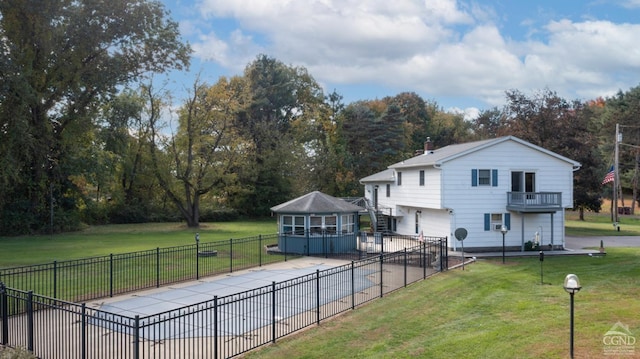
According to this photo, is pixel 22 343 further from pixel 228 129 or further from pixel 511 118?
pixel 511 118

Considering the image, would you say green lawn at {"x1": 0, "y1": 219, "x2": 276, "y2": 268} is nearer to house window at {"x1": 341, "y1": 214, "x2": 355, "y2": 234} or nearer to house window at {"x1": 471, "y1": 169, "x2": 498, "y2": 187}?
house window at {"x1": 341, "y1": 214, "x2": 355, "y2": 234}

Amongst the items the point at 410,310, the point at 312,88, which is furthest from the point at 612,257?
the point at 312,88

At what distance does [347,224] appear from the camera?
27.2 meters

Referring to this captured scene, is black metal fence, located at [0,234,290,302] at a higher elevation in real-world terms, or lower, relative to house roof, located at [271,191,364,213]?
lower

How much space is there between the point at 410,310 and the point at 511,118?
3782 centimetres

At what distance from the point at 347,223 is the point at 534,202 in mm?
10462

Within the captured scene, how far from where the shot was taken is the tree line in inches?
1357

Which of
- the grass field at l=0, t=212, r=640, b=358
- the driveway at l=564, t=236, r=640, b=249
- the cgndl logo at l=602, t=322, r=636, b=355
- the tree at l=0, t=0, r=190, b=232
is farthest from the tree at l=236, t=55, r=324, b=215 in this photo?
the cgndl logo at l=602, t=322, r=636, b=355

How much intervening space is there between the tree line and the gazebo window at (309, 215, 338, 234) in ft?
66.6

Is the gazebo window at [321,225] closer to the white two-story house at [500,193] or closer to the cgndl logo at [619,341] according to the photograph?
the white two-story house at [500,193]

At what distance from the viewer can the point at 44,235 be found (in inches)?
1448

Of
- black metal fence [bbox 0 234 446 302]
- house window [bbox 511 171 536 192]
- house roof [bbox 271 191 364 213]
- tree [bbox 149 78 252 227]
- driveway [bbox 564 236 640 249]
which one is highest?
tree [bbox 149 78 252 227]

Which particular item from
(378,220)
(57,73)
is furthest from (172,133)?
(378,220)

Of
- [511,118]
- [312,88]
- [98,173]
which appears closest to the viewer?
[98,173]
